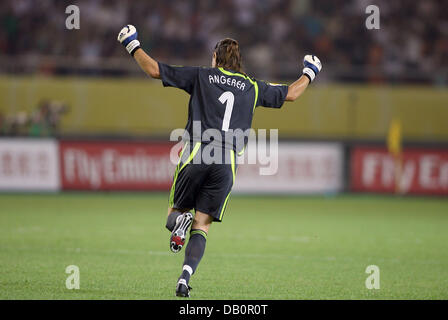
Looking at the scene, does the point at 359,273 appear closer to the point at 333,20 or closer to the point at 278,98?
the point at 278,98

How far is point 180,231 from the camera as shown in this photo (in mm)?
6668

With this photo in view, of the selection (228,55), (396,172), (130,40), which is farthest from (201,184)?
(396,172)

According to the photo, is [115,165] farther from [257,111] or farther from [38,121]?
[257,111]

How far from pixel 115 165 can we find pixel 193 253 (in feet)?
41.0

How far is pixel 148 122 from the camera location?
2098 centimetres

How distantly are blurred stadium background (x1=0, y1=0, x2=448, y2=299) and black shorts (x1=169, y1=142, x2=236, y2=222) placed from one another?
922cm

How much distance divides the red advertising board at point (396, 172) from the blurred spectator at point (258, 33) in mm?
2477

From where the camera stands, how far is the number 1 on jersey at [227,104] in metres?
6.89

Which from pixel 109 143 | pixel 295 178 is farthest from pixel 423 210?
pixel 109 143

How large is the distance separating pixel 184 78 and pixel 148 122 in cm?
1426

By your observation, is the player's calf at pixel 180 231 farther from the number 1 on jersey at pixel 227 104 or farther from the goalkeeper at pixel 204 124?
the number 1 on jersey at pixel 227 104

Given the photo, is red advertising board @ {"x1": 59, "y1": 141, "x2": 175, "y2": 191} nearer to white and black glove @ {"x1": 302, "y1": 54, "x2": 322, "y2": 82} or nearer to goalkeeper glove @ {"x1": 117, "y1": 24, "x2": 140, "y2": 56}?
white and black glove @ {"x1": 302, "y1": 54, "x2": 322, "y2": 82}

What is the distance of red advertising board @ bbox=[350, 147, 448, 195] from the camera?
1988cm

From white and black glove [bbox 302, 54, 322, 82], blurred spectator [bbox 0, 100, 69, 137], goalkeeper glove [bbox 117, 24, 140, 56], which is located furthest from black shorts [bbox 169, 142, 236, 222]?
blurred spectator [bbox 0, 100, 69, 137]
